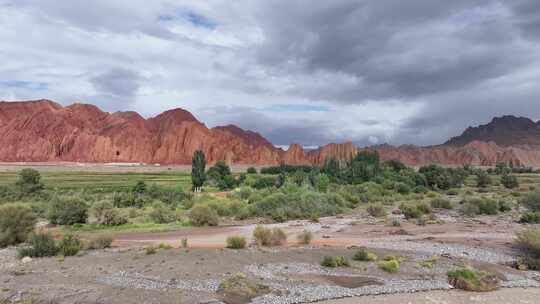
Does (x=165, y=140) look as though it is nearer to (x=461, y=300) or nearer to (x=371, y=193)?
(x=371, y=193)

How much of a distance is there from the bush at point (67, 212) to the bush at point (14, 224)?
25.6 feet

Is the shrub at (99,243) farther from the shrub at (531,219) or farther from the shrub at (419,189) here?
the shrub at (419,189)

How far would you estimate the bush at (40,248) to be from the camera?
70.2 ft

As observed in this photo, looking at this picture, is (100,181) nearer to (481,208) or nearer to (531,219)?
(481,208)

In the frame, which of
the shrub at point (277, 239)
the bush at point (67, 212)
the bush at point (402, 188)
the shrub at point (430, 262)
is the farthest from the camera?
the bush at point (402, 188)

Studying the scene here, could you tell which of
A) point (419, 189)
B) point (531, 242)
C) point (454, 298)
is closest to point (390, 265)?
point (454, 298)

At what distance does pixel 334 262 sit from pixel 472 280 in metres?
5.56

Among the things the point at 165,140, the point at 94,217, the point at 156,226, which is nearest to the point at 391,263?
the point at 156,226

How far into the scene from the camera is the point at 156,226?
1341 inches

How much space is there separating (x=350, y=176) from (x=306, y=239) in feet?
173

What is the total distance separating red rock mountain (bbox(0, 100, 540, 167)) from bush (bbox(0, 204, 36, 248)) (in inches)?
4991

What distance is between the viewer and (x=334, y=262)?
19.6 m

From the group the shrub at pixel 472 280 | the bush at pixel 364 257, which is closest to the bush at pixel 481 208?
the bush at pixel 364 257

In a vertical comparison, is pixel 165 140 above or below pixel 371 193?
above
